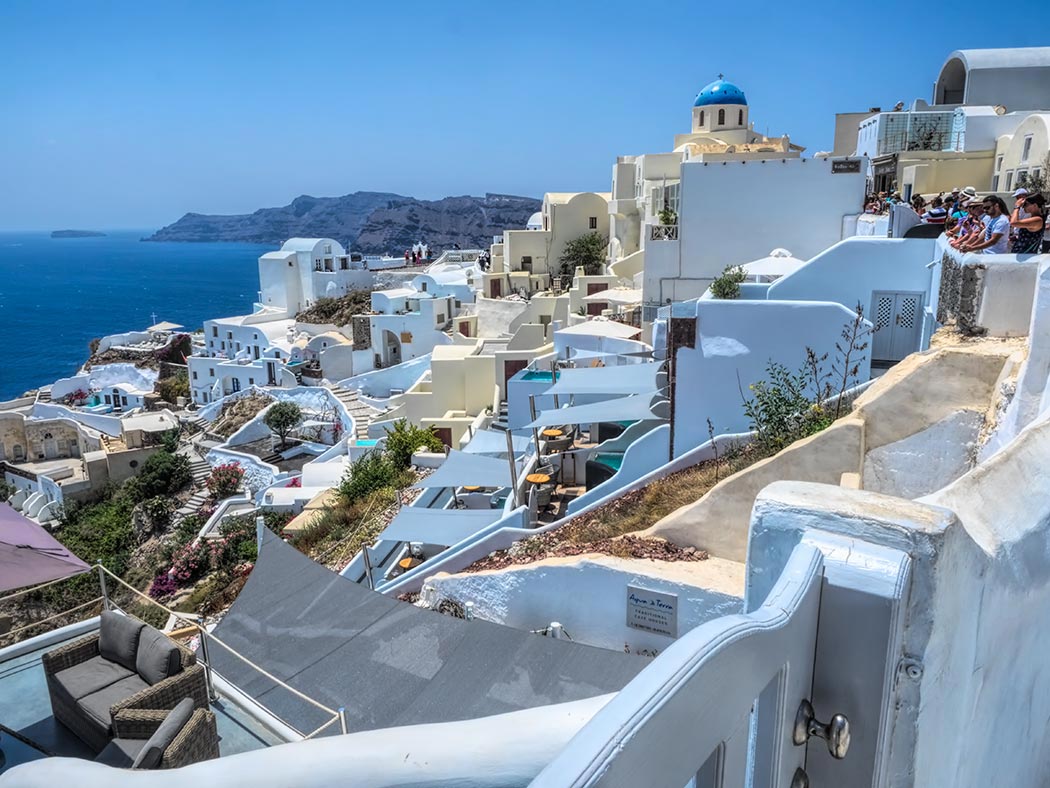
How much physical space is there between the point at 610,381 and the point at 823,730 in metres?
13.1

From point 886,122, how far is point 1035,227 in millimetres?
17975

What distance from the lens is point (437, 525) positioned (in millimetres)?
12156

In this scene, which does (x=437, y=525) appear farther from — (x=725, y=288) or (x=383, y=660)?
(x=725, y=288)

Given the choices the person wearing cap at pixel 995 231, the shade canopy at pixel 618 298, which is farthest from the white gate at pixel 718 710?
the shade canopy at pixel 618 298

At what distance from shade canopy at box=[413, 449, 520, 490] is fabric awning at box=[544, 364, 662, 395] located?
1.78m

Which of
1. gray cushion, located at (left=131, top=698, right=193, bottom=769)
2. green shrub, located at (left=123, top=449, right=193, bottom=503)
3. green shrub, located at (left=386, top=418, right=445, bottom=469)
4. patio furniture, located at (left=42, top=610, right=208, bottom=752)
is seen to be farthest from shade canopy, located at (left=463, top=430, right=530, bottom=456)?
green shrub, located at (left=123, top=449, right=193, bottom=503)

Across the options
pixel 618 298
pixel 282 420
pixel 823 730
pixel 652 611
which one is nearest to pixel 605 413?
pixel 652 611

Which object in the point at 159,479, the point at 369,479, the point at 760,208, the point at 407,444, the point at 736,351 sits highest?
the point at 760,208

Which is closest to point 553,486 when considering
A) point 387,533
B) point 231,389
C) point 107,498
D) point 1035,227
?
point 387,533

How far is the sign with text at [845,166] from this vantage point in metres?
19.4

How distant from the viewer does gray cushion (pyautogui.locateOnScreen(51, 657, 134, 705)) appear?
554cm

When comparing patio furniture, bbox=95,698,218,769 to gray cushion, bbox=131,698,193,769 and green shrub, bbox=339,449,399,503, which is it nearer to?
gray cushion, bbox=131,698,193,769

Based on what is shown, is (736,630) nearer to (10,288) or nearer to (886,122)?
(886,122)

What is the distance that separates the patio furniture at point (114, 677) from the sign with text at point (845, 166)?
19245 millimetres
